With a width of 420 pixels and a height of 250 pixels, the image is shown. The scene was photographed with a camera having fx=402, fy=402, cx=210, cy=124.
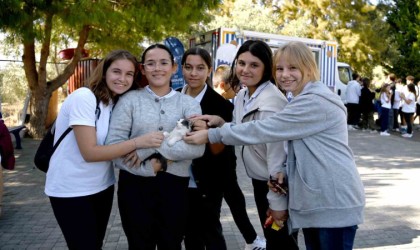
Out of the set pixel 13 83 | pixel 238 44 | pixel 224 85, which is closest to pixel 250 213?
pixel 224 85

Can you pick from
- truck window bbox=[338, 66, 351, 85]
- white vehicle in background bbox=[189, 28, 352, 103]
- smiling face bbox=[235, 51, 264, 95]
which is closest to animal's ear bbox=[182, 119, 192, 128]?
smiling face bbox=[235, 51, 264, 95]

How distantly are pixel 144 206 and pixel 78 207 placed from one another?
0.38 m

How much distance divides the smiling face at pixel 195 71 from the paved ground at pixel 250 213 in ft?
6.22

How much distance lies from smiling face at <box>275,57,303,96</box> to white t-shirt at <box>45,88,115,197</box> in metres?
1.04

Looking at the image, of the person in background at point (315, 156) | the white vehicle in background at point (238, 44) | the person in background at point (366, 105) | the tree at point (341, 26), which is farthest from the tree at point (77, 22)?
the tree at point (341, 26)

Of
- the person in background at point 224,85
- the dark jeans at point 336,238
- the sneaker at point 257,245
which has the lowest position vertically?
the sneaker at point 257,245

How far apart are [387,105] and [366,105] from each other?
1.38 m

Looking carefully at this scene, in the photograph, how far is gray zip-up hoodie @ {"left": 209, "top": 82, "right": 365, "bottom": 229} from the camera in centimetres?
210

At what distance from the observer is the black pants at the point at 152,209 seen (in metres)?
2.43

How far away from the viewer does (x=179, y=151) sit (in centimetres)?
233

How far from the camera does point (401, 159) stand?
916 centimetres

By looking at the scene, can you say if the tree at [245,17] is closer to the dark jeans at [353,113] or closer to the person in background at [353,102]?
the person in background at [353,102]

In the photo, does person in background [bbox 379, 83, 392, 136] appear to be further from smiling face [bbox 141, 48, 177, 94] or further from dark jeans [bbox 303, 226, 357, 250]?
smiling face [bbox 141, 48, 177, 94]

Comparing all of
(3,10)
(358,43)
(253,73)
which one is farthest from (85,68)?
(358,43)
